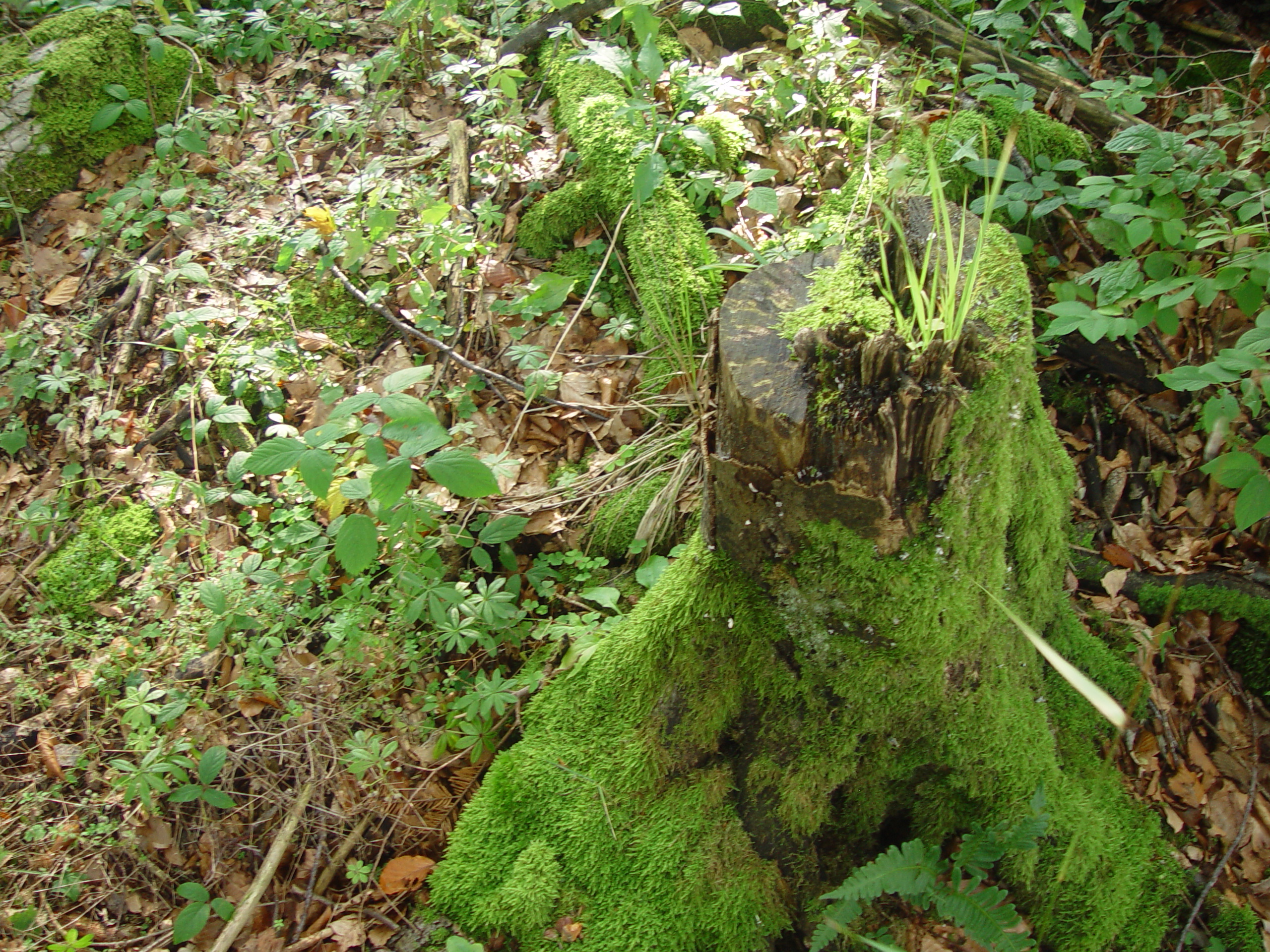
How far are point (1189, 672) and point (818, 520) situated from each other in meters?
1.83

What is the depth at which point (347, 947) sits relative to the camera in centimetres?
217

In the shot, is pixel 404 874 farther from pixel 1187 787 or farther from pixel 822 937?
pixel 1187 787

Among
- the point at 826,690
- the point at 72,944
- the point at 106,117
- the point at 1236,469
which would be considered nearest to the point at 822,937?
the point at 826,690

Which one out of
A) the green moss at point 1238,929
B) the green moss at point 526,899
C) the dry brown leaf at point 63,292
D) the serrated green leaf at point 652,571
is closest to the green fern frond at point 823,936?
the green moss at point 526,899

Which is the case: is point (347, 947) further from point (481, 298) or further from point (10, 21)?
point (10, 21)

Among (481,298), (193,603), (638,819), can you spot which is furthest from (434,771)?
(481,298)

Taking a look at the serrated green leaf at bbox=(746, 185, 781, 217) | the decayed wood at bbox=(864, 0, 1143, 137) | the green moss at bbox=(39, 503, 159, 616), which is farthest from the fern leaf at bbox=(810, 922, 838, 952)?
the decayed wood at bbox=(864, 0, 1143, 137)

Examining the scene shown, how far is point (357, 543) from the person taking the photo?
2.15 metres

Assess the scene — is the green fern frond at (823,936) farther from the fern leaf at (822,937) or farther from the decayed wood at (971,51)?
the decayed wood at (971,51)

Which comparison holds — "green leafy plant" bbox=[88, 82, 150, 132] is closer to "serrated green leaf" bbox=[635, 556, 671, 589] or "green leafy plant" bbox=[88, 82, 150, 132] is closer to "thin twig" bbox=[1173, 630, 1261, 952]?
"serrated green leaf" bbox=[635, 556, 671, 589]

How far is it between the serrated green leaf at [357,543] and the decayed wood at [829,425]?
1.00 metres

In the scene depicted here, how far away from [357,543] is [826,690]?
1318mm

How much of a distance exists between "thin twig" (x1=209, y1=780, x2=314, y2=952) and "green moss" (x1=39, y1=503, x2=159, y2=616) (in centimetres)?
126

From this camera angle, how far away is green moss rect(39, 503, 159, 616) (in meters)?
2.98
